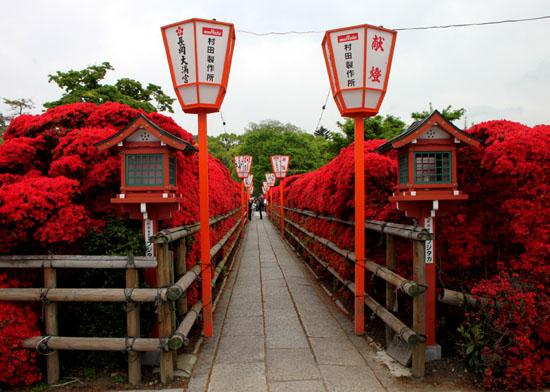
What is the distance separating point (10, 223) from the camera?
3199mm

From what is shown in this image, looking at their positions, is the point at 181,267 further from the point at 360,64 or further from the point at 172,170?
the point at 360,64

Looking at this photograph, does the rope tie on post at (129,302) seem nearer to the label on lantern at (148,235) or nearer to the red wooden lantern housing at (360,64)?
the label on lantern at (148,235)

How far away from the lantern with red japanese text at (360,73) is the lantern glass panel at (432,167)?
32.0 inches

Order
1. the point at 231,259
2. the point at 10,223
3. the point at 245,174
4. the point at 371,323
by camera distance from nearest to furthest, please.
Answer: the point at 10,223
the point at 371,323
the point at 231,259
the point at 245,174

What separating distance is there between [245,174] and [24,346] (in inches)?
477

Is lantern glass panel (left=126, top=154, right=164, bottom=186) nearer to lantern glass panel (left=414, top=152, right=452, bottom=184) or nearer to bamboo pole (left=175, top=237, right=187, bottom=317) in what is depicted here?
bamboo pole (left=175, top=237, right=187, bottom=317)

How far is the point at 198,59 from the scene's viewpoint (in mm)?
4070

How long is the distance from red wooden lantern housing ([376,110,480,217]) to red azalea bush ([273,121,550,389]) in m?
0.33

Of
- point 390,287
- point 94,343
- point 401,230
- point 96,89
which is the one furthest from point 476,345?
point 96,89

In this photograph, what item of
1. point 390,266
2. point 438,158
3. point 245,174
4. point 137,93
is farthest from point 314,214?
point 137,93

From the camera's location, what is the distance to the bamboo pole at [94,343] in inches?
127

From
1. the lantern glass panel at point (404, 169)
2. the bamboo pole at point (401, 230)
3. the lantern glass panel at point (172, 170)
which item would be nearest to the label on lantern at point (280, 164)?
the bamboo pole at point (401, 230)

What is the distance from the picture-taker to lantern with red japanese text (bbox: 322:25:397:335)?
4.17 meters

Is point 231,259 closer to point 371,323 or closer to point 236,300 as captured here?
point 236,300
